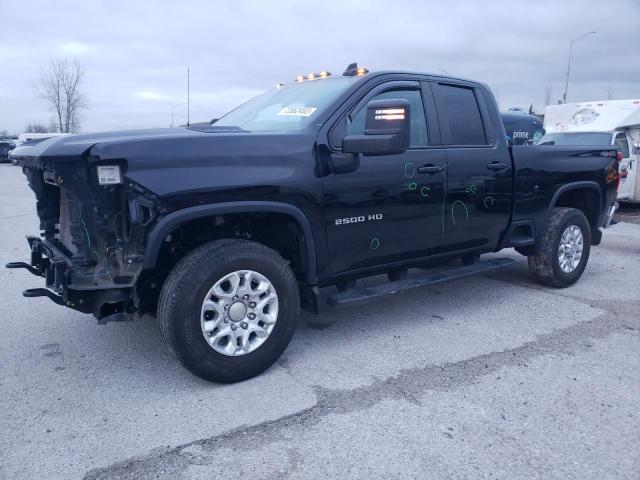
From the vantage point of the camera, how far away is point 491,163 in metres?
4.98

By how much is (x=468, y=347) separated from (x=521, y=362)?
1.40ft

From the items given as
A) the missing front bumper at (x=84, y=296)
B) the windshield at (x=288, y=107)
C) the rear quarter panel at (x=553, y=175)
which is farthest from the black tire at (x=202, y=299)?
the rear quarter panel at (x=553, y=175)

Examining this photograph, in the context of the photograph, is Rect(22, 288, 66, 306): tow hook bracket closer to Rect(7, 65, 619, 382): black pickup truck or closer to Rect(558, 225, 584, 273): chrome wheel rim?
Rect(7, 65, 619, 382): black pickup truck

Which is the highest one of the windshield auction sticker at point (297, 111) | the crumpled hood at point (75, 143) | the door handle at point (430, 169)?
the windshield auction sticker at point (297, 111)

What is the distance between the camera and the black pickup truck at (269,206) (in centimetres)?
337

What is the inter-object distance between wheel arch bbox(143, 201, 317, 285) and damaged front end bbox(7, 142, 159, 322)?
97 mm

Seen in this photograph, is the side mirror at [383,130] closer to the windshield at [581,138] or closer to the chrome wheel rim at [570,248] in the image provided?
the chrome wheel rim at [570,248]

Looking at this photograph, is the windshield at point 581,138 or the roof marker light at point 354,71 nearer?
the roof marker light at point 354,71

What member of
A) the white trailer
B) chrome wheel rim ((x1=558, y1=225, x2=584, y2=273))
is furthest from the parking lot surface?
the white trailer

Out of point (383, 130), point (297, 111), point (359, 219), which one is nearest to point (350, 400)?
point (359, 219)

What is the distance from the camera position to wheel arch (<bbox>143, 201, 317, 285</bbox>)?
329cm

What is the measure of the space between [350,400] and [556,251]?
10.8 ft

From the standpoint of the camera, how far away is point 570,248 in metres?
5.97

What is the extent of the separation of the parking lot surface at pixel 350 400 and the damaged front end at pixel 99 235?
0.60 metres
